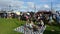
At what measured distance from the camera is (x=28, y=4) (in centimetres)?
195

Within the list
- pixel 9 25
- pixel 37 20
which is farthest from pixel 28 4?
pixel 9 25

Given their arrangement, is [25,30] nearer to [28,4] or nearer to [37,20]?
[37,20]

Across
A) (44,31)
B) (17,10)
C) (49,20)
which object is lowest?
(44,31)

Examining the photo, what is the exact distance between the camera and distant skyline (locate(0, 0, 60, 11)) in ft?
6.32

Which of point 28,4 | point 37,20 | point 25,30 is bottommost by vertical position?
point 25,30

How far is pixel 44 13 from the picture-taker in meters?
1.93

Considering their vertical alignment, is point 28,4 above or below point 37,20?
above

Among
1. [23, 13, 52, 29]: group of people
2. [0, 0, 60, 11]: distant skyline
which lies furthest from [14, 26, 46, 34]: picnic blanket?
[0, 0, 60, 11]: distant skyline

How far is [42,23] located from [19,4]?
0.34m

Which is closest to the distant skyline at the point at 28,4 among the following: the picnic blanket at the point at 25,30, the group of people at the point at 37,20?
the group of people at the point at 37,20

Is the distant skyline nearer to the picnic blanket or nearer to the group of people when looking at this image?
the group of people

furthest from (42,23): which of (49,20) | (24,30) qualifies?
(24,30)

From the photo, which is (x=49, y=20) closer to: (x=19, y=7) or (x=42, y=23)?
(x=42, y=23)

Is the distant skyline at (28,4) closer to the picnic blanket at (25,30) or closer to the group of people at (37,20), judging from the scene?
the group of people at (37,20)
